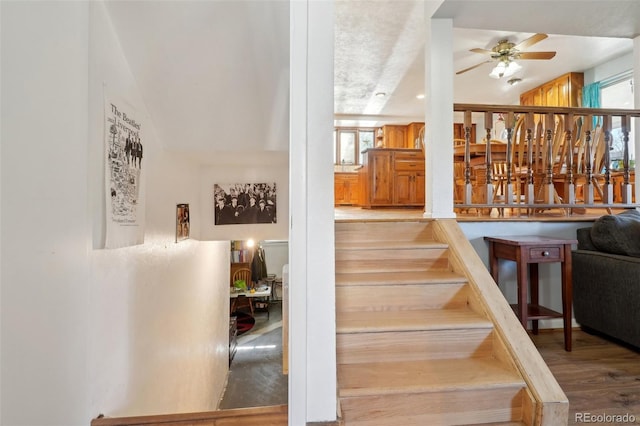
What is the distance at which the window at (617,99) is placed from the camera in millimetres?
4301

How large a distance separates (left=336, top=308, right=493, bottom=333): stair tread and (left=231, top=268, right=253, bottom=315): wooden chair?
6649 millimetres

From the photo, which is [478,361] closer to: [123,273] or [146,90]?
[123,273]

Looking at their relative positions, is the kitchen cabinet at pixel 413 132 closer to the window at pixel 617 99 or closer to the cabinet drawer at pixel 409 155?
the cabinet drawer at pixel 409 155

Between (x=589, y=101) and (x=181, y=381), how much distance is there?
252 inches

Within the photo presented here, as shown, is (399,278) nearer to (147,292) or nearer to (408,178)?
(147,292)

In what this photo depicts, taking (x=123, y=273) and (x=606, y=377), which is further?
(x=606, y=377)

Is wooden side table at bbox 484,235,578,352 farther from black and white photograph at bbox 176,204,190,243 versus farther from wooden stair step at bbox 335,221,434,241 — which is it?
black and white photograph at bbox 176,204,190,243

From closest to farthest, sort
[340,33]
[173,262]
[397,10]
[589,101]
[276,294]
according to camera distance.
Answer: [173,262]
[397,10]
[340,33]
[589,101]
[276,294]

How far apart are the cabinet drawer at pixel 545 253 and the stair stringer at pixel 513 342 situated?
15.3 inches

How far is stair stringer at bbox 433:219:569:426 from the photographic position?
1.21 m

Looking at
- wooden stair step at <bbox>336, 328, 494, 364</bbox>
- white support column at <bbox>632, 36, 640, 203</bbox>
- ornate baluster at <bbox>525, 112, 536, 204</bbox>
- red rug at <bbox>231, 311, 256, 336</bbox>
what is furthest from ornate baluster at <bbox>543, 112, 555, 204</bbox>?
red rug at <bbox>231, 311, 256, 336</bbox>

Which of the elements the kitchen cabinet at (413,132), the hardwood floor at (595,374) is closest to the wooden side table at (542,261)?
the hardwood floor at (595,374)

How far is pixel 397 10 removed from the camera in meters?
2.95

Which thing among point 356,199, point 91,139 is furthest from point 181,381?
point 356,199
